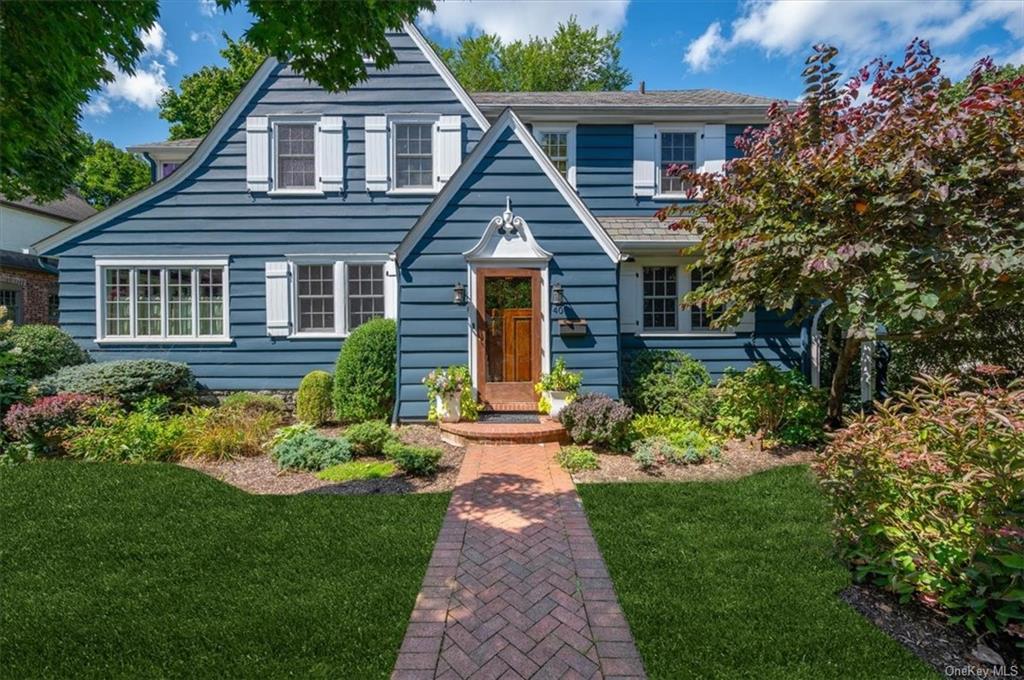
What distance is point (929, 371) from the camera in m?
7.71

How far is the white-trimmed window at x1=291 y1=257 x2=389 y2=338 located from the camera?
9.29m

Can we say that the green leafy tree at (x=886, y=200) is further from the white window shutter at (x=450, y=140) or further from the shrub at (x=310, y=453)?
the shrub at (x=310, y=453)

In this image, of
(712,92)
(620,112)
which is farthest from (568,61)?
(620,112)

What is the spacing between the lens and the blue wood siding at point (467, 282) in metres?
7.45

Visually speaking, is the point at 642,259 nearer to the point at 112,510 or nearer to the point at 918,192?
the point at 918,192

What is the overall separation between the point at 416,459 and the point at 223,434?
10.3 ft

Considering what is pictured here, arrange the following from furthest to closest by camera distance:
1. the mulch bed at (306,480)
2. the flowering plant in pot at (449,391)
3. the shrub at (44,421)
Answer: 1. the flowering plant in pot at (449,391)
2. the shrub at (44,421)
3. the mulch bed at (306,480)

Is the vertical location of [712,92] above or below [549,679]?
above

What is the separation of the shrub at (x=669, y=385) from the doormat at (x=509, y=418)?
6.56ft

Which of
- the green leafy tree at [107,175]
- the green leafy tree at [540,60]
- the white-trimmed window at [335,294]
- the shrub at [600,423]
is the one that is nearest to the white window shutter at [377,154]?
the white-trimmed window at [335,294]

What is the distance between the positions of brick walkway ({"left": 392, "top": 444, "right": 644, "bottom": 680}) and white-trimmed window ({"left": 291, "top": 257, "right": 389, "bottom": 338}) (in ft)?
18.4

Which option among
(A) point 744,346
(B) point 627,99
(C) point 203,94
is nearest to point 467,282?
(A) point 744,346

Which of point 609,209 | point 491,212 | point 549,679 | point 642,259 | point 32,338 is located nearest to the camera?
point 549,679

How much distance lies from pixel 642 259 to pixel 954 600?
287 inches
